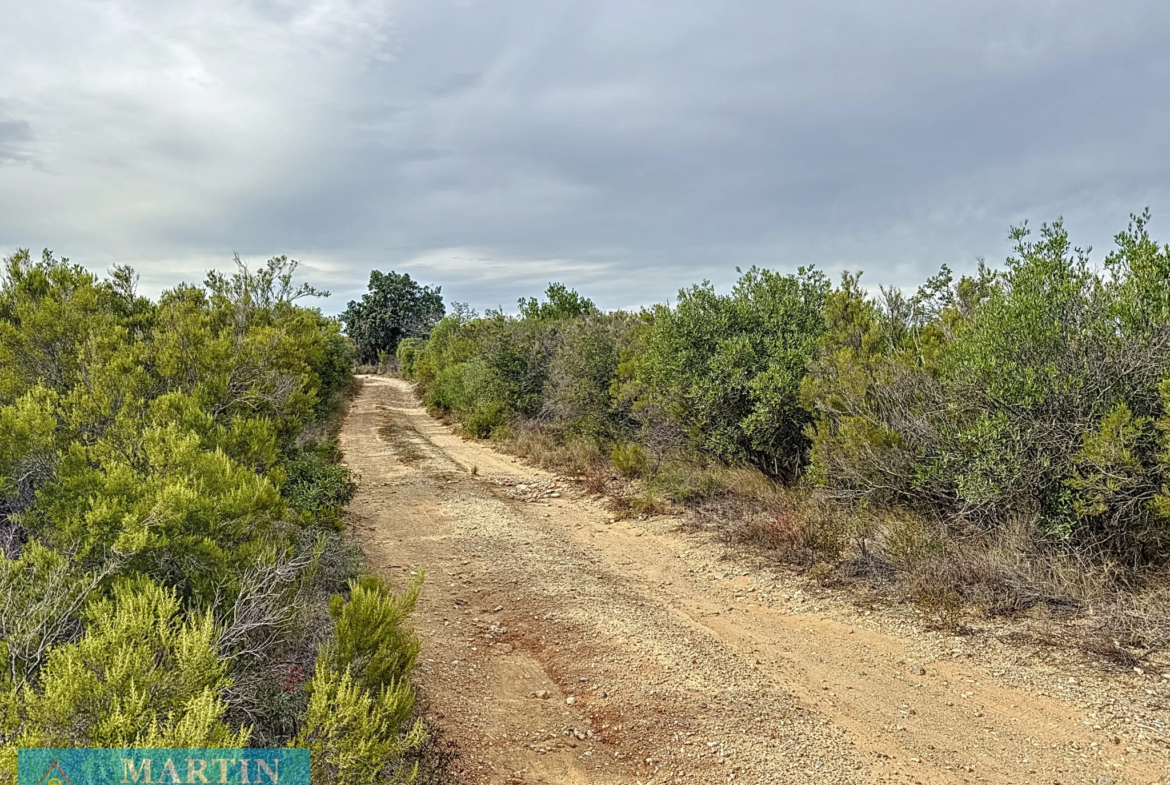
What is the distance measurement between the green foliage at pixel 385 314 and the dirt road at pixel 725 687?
5718 centimetres

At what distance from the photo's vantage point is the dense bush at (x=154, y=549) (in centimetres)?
310

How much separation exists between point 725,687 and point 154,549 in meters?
4.42

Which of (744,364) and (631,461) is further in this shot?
(631,461)

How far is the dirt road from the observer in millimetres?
4195

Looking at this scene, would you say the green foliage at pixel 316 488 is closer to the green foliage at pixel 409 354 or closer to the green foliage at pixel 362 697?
the green foliage at pixel 362 697

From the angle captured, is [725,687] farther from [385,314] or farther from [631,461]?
[385,314]

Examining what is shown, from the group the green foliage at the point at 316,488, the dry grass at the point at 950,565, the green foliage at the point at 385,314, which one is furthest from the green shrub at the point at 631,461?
the green foliage at the point at 385,314

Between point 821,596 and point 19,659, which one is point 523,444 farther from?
point 19,659

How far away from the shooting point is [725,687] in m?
5.23

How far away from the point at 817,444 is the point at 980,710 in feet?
14.6

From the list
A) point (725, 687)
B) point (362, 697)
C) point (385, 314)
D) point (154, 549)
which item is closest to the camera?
point (362, 697)

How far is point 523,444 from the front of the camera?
17.7 metres

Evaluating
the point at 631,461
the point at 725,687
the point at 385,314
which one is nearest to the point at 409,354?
the point at 385,314

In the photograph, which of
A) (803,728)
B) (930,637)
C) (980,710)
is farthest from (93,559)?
(930,637)
